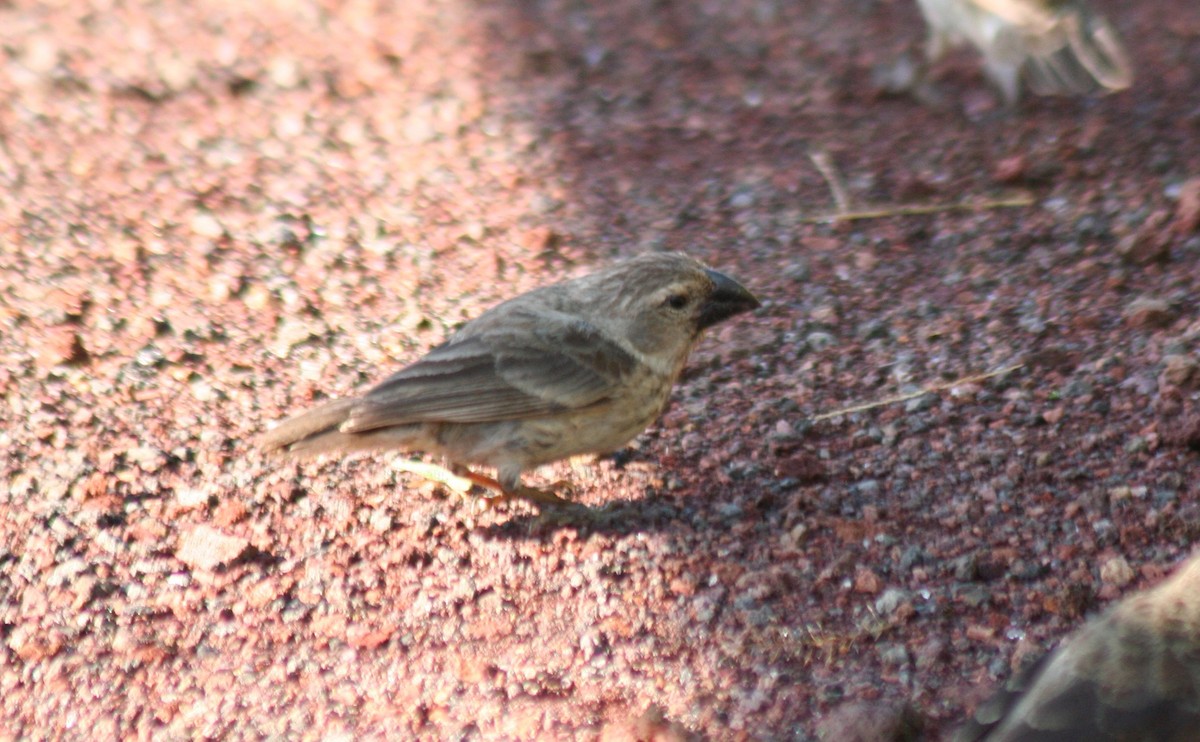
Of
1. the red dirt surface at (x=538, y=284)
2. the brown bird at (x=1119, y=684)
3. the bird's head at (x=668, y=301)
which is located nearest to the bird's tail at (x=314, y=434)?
the red dirt surface at (x=538, y=284)

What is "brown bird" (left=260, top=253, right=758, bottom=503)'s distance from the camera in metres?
4.07

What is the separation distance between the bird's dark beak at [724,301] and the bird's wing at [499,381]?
0.31 meters

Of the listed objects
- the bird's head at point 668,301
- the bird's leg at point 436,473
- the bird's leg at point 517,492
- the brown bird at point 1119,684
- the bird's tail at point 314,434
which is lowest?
the bird's leg at point 436,473

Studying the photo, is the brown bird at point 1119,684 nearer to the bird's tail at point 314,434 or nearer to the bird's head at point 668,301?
the bird's head at point 668,301

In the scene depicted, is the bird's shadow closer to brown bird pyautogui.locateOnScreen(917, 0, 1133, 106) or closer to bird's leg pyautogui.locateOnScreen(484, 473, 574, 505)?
bird's leg pyautogui.locateOnScreen(484, 473, 574, 505)

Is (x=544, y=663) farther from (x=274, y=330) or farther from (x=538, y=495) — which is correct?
(x=274, y=330)

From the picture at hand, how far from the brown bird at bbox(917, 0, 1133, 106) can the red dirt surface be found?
14 cm

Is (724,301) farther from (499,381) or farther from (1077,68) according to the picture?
(1077,68)

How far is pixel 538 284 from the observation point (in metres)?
5.52

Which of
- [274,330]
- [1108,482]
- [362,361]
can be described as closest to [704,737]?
[1108,482]

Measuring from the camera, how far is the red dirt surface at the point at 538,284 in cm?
354

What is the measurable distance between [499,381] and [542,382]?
0.13 metres

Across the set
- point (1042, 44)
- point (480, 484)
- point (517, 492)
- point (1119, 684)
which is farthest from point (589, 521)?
point (1042, 44)

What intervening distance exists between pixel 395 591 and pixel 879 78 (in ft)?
15.1
